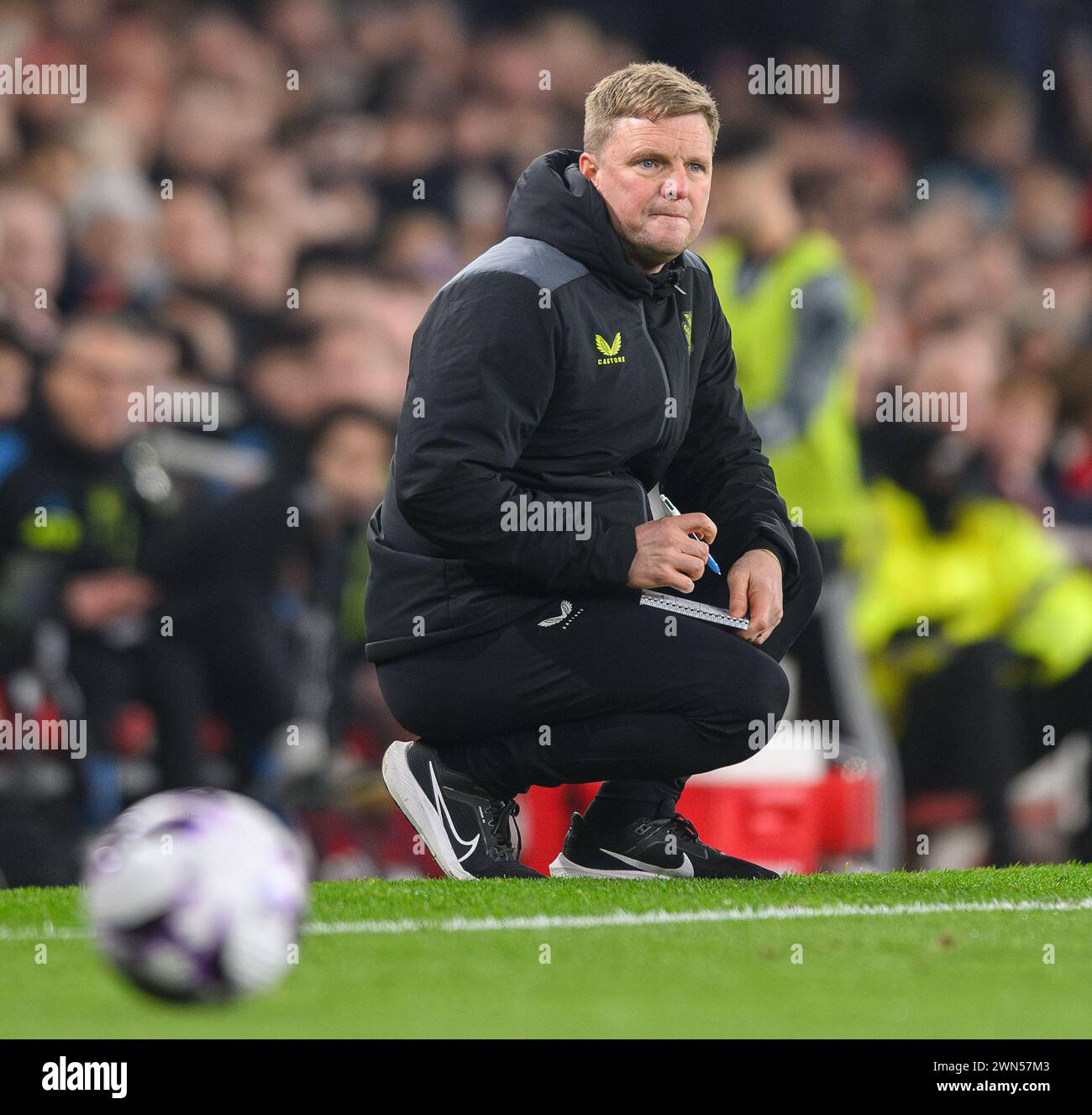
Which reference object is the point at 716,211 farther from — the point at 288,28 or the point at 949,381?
the point at 288,28

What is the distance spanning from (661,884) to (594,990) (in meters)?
0.94

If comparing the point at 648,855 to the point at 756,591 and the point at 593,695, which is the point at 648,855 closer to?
the point at 593,695

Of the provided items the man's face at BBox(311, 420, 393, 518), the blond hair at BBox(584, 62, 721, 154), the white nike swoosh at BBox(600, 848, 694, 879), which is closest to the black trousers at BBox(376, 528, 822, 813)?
the white nike swoosh at BBox(600, 848, 694, 879)

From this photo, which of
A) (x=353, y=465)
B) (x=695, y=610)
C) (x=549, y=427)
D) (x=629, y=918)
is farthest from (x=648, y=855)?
(x=353, y=465)

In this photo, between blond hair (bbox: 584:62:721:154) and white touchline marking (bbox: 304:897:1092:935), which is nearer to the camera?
white touchline marking (bbox: 304:897:1092:935)

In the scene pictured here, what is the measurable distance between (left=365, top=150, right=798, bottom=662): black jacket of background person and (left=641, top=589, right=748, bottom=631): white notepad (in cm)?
9

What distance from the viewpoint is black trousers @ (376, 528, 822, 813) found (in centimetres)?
312

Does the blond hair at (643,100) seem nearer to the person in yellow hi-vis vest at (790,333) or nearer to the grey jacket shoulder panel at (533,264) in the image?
the grey jacket shoulder panel at (533,264)

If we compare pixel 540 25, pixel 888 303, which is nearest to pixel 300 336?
pixel 540 25

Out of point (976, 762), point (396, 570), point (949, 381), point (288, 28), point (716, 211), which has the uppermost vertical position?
point (288, 28)

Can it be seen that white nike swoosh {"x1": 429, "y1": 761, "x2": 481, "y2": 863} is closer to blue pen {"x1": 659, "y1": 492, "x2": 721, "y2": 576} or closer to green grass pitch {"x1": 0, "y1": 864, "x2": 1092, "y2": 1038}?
green grass pitch {"x1": 0, "y1": 864, "x2": 1092, "y2": 1038}

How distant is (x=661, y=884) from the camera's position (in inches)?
121

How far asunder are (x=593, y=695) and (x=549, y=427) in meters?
0.47

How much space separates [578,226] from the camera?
3.19 meters
